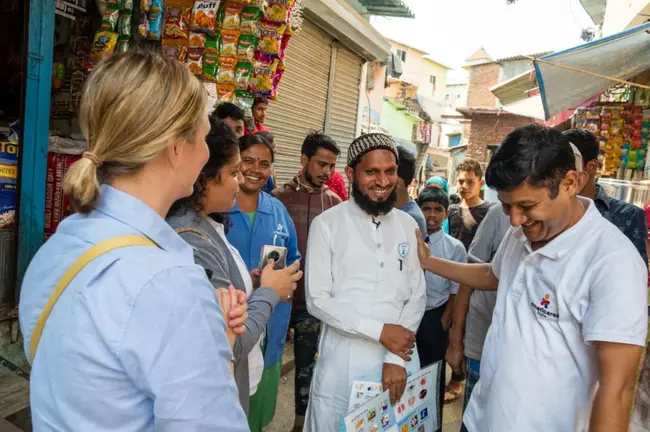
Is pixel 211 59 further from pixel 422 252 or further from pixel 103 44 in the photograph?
pixel 422 252

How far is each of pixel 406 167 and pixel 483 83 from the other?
2895cm

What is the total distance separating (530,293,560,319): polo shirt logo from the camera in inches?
58.2

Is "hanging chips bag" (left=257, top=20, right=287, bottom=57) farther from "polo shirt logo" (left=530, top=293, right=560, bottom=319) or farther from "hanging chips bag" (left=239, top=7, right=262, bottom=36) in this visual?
"polo shirt logo" (left=530, top=293, right=560, bottom=319)

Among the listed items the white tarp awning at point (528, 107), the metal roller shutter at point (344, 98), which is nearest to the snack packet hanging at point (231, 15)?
the metal roller shutter at point (344, 98)

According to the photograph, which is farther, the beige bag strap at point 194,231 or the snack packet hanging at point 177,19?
the snack packet hanging at point 177,19

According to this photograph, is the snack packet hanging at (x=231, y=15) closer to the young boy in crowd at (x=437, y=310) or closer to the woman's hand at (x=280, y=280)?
the young boy in crowd at (x=437, y=310)

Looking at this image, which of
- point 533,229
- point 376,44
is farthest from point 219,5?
point 376,44

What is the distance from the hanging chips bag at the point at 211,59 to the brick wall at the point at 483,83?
2801 cm

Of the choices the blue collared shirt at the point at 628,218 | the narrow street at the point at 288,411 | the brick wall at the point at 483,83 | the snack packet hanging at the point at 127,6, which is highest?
the brick wall at the point at 483,83

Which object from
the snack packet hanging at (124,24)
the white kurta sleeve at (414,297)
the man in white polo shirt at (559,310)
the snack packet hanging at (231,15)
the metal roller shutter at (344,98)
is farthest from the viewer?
the metal roller shutter at (344,98)

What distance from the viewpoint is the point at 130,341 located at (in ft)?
2.55

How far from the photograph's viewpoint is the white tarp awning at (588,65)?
4594mm

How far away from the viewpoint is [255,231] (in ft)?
8.26

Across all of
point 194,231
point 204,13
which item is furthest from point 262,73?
point 194,231
